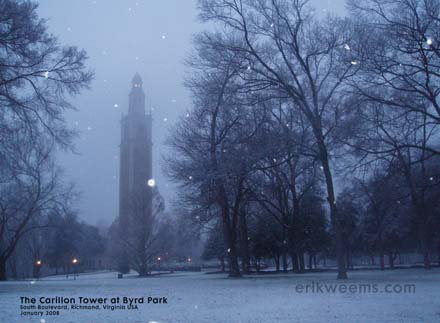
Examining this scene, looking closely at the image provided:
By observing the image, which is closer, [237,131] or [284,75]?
[284,75]

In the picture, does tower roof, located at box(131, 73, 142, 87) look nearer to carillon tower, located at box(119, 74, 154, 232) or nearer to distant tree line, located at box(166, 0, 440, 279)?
carillon tower, located at box(119, 74, 154, 232)

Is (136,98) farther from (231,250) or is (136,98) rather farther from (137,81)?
(231,250)

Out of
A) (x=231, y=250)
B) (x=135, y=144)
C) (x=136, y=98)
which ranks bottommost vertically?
(x=231, y=250)

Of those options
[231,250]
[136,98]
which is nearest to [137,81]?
[136,98]

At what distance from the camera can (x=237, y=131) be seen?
25.4 m

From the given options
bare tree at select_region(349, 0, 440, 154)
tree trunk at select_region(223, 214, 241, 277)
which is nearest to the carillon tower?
tree trunk at select_region(223, 214, 241, 277)

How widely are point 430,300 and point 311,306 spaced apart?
3.15 meters

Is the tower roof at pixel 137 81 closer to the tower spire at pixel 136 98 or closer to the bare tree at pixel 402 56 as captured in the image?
the tower spire at pixel 136 98

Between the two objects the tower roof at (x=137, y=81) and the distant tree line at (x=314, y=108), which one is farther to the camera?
the tower roof at (x=137, y=81)

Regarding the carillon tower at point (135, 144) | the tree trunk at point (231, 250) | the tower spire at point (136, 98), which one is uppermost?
the tower spire at point (136, 98)

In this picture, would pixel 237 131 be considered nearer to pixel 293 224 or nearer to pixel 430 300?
pixel 293 224

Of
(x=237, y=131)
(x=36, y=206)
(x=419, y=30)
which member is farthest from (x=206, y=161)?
(x=36, y=206)

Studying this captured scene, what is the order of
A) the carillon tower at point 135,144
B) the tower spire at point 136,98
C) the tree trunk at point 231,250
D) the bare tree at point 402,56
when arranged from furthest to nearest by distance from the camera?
1. the tower spire at point 136,98
2. the carillon tower at point 135,144
3. the tree trunk at point 231,250
4. the bare tree at point 402,56

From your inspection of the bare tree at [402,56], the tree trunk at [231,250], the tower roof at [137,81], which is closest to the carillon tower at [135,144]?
the tower roof at [137,81]
